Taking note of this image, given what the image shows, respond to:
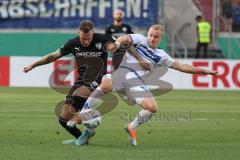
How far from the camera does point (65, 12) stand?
35.4 m

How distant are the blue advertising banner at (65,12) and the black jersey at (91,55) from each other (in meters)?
22.0

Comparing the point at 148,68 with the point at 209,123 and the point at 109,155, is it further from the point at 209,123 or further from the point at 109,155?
the point at 209,123

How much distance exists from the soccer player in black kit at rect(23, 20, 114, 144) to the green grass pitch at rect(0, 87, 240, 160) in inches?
23.0

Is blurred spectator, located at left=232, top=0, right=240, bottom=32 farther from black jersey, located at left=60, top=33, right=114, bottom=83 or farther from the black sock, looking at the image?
the black sock

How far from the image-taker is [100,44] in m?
12.8

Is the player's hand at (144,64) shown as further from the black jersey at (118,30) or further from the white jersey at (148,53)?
the black jersey at (118,30)

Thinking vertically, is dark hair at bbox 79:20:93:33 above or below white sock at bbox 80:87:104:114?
above

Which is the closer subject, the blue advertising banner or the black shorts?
the black shorts

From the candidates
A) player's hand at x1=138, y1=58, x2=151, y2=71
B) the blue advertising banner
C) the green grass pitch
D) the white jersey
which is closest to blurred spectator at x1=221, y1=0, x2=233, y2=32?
the blue advertising banner

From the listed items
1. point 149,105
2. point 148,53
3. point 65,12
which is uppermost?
point 148,53

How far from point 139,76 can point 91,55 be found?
3.15 ft

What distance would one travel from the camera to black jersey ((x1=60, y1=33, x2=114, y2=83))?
1278 centimetres

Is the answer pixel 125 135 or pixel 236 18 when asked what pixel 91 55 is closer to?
pixel 125 135

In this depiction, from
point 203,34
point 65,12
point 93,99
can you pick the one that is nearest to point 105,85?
point 93,99
